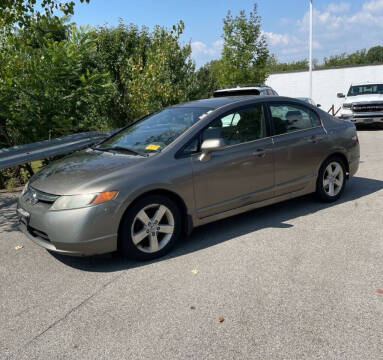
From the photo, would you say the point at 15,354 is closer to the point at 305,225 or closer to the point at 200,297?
the point at 200,297

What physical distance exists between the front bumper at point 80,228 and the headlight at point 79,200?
0.13ft

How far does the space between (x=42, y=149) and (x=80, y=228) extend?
10.9ft

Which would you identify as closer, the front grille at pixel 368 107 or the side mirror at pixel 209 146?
the side mirror at pixel 209 146

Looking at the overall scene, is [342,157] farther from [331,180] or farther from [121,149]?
[121,149]

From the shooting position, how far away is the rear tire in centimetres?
578

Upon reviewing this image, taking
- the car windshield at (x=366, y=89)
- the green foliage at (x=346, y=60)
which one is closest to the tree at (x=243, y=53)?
the car windshield at (x=366, y=89)

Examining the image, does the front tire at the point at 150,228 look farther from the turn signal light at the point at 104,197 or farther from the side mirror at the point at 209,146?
the side mirror at the point at 209,146

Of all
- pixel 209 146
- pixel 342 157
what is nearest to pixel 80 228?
pixel 209 146

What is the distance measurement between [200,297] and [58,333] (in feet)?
3.71

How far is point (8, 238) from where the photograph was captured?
5125 millimetres

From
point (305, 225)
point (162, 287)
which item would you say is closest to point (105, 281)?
point (162, 287)

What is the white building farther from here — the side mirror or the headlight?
the headlight

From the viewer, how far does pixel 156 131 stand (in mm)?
4891

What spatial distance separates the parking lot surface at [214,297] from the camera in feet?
9.08
